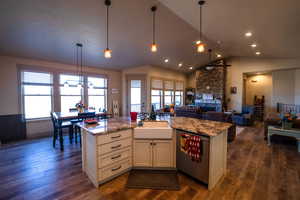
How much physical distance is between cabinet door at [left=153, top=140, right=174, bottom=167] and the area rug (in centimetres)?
14

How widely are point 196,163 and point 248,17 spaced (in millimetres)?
3377

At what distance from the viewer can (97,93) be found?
6.07 m

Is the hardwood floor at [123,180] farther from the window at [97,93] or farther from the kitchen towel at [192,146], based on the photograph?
the window at [97,93]

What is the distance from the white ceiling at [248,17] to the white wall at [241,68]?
2.41 meters

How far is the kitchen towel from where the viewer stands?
6.56 ft

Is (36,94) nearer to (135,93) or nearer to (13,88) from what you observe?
(13,88)

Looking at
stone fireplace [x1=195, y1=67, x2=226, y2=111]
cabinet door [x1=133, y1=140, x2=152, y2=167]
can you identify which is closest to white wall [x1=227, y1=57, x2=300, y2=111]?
stone fireplace [x1=195, y1=67, x2=226, y2=111]

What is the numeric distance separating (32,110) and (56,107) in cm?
68

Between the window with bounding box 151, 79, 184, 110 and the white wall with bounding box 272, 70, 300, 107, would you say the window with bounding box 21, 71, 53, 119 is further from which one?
the white wall with bounding box 272, 70, 300, 107

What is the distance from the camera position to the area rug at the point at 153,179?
205cm

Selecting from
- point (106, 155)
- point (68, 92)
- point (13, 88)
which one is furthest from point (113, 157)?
point (13, 88)

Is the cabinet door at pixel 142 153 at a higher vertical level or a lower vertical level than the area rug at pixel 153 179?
higher

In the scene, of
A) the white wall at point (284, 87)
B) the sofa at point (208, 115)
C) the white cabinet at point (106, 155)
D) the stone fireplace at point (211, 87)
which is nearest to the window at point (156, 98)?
the sofa at point (208, 115)

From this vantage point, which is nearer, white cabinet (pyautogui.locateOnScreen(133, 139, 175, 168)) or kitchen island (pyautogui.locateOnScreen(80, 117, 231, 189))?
kitchen island (pyautogui.locateOnScreen(80, 117, 231, 189))
